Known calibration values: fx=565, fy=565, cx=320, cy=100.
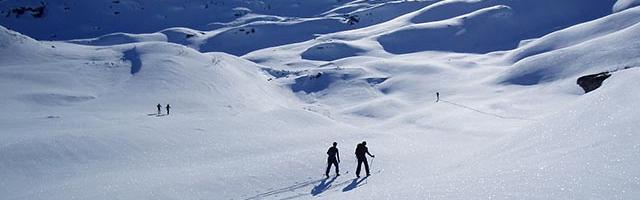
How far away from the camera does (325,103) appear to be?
43.8 meters

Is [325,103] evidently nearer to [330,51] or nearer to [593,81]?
[330,51]

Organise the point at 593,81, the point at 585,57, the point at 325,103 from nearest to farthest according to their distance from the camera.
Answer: the point at 593,81, the point at 585,57, the point at 325,103

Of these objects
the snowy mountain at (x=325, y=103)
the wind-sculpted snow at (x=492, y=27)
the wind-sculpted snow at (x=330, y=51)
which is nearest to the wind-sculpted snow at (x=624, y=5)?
the snowy mountain at (x=325, y=103)

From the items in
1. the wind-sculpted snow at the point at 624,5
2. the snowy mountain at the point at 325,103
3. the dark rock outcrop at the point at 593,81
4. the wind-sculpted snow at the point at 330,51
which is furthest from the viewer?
the wind-sculpted snow at the point at 624,5

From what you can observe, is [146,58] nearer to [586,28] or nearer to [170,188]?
[170,188]

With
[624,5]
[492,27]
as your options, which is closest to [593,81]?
[492,27]

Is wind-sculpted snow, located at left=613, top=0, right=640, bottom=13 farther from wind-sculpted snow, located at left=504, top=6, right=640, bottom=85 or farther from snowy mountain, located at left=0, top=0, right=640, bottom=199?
wind-sculpted snow, located at left=504, top=6, right=640, bottom=85

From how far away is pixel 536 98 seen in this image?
3666 cm

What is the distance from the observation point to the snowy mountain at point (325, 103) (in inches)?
514

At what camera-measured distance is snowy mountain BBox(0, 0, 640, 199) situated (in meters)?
13.1

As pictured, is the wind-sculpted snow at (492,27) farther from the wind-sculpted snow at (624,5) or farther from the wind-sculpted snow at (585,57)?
the wind-sculpted snow at (585,57)

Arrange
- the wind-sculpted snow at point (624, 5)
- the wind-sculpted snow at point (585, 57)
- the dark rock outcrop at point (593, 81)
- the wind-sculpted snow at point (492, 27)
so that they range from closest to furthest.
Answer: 1. the dark rock outcrop at point (593, 81)
2. the wind-sculpted snow at point (585, 57)
3. the wind-sculpted snow at point (624, 5)
4. the wind-sculpted snow at point (492, 27)

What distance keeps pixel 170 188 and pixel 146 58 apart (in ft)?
102

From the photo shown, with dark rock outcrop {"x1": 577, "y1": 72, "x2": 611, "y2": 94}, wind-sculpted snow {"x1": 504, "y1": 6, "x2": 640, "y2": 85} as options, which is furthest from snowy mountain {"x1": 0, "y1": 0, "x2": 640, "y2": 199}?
wind-sculpted snow {"x1": 504, "y1": 6, "x2": 640, "y2": 85}
